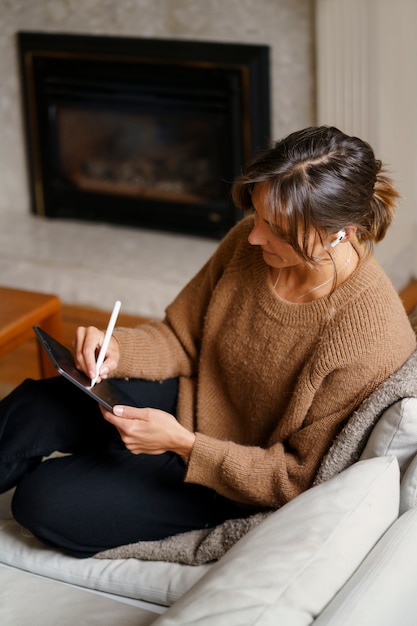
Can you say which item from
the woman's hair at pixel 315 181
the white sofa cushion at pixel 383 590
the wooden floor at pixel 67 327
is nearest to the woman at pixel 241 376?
the woman's hair at pixel 315 181

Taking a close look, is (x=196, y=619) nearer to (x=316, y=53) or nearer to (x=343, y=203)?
(x=343, y=203)

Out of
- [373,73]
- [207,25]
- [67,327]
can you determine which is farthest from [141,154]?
[373,73]

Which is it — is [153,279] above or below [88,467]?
below

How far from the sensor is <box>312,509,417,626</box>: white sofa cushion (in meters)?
0.98

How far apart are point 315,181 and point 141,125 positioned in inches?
91.8

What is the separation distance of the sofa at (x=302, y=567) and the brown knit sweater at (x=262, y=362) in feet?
0.18

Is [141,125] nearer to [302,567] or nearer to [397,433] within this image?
[397,433]

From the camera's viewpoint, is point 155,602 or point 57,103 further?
point 57,103

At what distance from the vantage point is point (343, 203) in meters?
1.37

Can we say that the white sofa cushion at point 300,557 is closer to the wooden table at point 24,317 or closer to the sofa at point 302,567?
the sofa at point 302,567

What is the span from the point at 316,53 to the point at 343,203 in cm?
173

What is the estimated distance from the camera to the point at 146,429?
143cm

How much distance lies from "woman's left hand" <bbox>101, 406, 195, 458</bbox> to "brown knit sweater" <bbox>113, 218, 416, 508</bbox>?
0.04 metres

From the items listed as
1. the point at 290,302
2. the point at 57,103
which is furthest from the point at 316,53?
the point at 290,302
